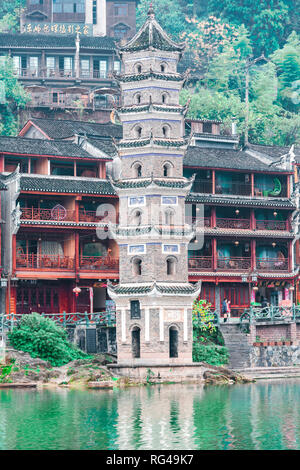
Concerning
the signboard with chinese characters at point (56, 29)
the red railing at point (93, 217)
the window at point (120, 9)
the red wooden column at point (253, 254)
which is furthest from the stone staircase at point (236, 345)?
the window at point (120, 9)

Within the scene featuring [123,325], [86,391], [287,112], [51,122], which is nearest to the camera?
[86,391]

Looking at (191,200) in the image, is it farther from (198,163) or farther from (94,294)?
(94,294)

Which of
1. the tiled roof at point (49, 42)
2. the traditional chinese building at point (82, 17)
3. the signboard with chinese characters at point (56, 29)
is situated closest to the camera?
the tiled roof at point (49, 42)

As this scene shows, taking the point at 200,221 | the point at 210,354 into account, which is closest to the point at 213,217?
the point at 200,221

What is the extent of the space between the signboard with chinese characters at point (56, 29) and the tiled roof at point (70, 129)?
26.1 m

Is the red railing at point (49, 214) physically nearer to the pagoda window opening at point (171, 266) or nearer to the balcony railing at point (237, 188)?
the pagoda window opening at point (171, 266)

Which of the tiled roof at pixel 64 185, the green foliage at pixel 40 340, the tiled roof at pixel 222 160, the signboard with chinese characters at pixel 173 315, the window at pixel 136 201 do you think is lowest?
the green foliage at pixel 40 340

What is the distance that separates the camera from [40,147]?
2840 inches

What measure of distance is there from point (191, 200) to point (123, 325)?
15536mm

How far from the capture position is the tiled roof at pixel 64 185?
6875 cm

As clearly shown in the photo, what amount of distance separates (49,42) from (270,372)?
159ft

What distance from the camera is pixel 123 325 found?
59750mm

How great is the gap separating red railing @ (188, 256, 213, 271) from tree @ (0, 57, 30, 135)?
1032 inches
